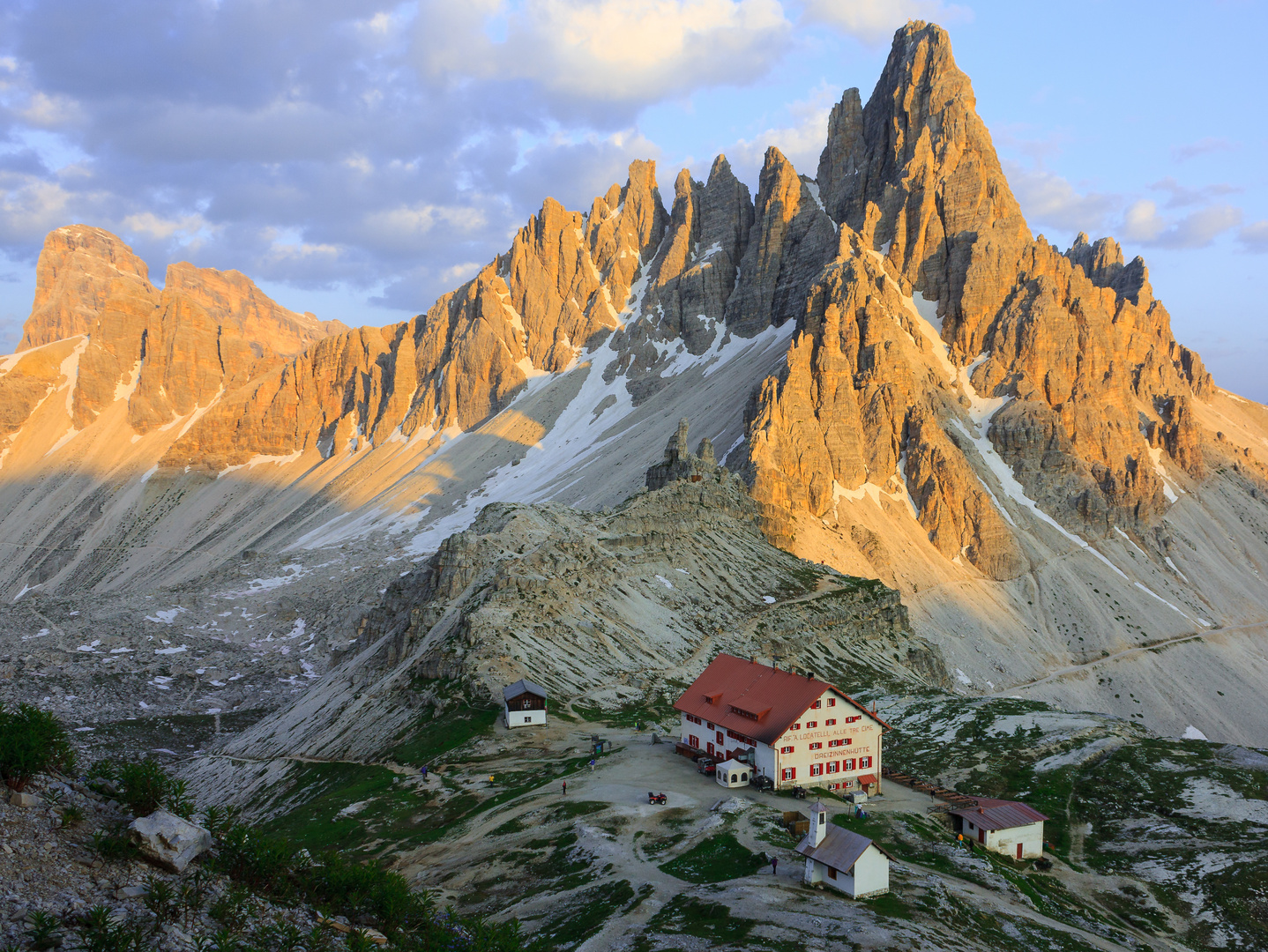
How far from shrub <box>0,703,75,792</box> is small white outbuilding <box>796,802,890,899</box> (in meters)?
25.8

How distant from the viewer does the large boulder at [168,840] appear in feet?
68.0

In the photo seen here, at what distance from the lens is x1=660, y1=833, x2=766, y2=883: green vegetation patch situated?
37031mm

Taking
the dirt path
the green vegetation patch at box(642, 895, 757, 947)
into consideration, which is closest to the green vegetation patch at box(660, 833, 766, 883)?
the green vegetation patch at box(642, 895, 757, 947)

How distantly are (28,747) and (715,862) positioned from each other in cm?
2643

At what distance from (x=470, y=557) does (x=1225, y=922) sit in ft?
221

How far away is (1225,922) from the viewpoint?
40250 mm

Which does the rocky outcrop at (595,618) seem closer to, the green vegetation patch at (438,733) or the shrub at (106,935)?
the green vegetation patch at (438,733)

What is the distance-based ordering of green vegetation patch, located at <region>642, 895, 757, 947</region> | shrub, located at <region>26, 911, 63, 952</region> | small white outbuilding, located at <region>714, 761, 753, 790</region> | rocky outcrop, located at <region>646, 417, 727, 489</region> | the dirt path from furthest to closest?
the dirt path
rocky outcrop, located at <region>646, 417, 727, 489</region>
small white outbuilding, located at <region>714, 761, 753, 790</region>
green vegetation patch, located at <region>642, 895, 757, 947</region>
shrub, located at <region>26, 911, 63, 952</region>

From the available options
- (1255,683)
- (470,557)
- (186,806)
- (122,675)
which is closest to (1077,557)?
(1255,683)

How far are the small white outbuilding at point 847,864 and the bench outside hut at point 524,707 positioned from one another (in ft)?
103

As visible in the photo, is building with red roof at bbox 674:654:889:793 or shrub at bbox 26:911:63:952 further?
building with red roof at bbox 674:654:889:793

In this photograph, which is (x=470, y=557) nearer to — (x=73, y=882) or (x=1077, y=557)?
(x=73, y=882)

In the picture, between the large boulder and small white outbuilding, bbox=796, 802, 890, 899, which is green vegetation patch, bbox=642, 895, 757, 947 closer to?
small white outbuilding, bbox=796, 802, 890, 899

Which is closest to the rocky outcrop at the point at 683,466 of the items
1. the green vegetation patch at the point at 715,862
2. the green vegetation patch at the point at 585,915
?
the green vegetation patch at the point at 715,862
